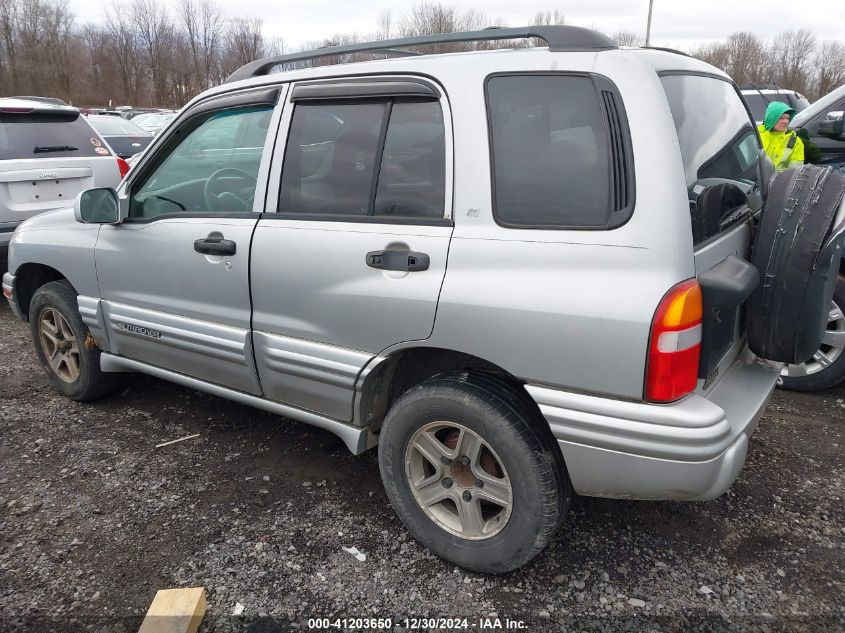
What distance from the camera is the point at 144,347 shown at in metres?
3.40

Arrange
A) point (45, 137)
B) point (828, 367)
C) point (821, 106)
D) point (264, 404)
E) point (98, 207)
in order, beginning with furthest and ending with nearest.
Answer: point (45, 137) < point (821, 106) < point (828, 367) < point (98, 207) < point (264, 404)

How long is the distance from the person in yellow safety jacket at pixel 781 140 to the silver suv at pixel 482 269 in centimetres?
229

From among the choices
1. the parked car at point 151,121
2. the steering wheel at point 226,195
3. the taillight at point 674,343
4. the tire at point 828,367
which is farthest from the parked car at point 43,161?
the parked car at point 151,121

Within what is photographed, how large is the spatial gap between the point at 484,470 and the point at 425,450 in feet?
0.81

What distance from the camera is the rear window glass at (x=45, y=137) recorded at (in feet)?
19.0

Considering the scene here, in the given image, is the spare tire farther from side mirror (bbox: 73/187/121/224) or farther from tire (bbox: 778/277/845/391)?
side mirror (bbox: 73/187/121/224)

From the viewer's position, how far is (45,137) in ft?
19.9

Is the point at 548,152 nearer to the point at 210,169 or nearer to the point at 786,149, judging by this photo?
the point at 210,169

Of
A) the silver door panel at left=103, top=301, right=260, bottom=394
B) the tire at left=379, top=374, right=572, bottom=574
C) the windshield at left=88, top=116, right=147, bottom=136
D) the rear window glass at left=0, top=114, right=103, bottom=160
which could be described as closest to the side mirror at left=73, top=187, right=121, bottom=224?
the silver door panel at left=103, top=301, right=260, bottom=394

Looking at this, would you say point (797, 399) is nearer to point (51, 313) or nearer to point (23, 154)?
point (51, 313)

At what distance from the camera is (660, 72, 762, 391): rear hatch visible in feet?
6.68

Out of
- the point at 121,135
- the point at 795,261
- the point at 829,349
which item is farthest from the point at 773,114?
the point at 121,135

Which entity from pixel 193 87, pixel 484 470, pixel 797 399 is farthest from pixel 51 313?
pixel 193 87

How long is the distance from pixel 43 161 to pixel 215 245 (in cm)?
414
